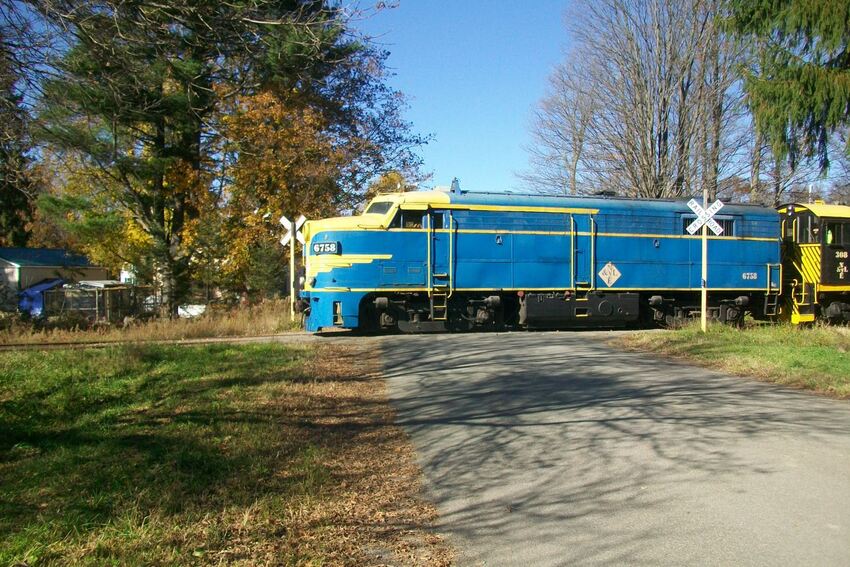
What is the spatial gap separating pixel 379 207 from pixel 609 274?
262 inches

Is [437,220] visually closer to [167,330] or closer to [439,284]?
[439,284]

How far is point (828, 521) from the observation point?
470 cm

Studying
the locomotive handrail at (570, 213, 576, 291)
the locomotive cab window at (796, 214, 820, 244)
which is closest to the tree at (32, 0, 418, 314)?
the locomotive handrail at (570, 213, 576, 291)

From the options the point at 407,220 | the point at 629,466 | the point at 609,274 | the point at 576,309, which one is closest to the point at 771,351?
the point at 576,309

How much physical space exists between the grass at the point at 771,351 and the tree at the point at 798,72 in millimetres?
6664

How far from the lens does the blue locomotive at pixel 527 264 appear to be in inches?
674

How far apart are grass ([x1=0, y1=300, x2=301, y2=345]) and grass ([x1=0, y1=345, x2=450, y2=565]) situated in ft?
18.3

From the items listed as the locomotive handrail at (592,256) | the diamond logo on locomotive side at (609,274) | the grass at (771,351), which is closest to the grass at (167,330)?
the locomotive handrail at (592,256)

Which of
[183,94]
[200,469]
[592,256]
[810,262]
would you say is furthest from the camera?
[810,262]

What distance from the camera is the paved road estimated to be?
173 inches

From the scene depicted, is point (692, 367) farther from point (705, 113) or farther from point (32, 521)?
point (705, 113)

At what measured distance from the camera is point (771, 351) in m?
12.2

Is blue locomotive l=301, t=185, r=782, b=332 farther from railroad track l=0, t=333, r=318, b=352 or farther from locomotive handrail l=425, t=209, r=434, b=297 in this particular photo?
railroad track l=0, t=333, r=318, b=352

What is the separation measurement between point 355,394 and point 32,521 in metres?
5.12
